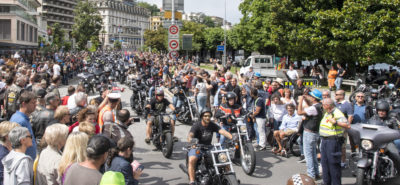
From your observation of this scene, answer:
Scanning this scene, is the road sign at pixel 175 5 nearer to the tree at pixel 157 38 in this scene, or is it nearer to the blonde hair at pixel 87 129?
the blonde hair at pixel 87 129

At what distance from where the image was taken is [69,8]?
430 ft

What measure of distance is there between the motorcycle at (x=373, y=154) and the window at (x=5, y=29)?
2194 inches

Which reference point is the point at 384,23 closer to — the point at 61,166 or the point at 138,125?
the point at 138,125

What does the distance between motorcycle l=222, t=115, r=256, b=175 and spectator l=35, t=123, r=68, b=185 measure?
150 inches

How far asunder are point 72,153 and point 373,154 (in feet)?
16.0

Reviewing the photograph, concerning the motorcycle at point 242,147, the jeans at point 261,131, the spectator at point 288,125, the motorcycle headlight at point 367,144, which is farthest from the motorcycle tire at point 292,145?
the motorcycle headlight at point 367,144

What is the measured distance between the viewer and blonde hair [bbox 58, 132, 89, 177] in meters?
3.87

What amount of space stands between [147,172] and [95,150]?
4.32 metres

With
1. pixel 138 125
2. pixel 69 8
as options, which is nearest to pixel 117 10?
pixel 69 8

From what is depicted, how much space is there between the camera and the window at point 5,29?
5334 centimetres

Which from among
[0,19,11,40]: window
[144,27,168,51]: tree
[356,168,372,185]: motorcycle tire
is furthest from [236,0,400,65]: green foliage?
[0,19,11,40]: window

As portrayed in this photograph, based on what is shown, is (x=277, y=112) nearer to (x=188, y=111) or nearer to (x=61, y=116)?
(x=188, y=111)

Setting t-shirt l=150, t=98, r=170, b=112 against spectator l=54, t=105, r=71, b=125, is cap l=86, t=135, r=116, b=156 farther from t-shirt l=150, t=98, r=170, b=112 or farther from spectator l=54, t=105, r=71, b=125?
t-shirt l=150, t=98, r=170, b=112

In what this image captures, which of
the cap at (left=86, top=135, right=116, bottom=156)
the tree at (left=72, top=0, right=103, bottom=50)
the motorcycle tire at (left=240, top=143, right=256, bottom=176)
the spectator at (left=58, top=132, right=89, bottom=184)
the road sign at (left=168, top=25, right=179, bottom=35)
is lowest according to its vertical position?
the motorcycle tire at (left=240, top=143, right=256, bottom=176)
